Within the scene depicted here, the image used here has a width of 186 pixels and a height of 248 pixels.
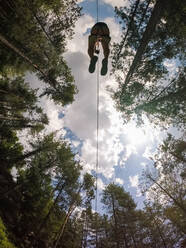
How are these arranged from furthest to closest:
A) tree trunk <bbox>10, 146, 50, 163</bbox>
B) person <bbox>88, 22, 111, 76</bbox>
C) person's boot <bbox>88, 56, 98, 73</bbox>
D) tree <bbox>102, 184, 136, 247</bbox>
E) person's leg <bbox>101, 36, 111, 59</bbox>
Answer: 1. tree <bbox>102, 184, 136, 247</bbox>
2. tree trunk <bbox>10, 146, 50, 163</bbox>
3. person's boot <bbox>88, 56, 98, 73</bbox>
4. person's leg <bbox>101, 36, 111, 59</bbox>
5. person <bbox>88, 22, 111, 76</bbox>

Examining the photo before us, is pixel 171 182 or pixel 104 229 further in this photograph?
pixel 104 229

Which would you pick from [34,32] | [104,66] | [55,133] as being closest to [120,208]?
[55,133]

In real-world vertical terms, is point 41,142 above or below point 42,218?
above

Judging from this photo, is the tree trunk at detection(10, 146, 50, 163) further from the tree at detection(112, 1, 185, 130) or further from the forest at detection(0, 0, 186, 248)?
the tree at detection(112, 1, 185, 130)

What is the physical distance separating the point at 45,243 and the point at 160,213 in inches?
454

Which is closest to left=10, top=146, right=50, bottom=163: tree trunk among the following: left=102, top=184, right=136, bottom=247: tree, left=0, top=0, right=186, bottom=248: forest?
left=0, top=0, right=186, bottom=248: forest

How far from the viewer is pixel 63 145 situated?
1578 centimetres

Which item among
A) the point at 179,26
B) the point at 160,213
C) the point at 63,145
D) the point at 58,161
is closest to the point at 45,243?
the point at 58,161

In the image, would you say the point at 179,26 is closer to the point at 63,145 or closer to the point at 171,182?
the point at 171,182

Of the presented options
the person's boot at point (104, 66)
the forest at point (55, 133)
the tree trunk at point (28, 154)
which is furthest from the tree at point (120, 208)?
the person's boot at point (104, 66)

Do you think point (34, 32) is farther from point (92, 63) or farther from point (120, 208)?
point (120, 208)

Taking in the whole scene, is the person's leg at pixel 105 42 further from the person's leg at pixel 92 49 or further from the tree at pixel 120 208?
the tree at pixel 120 208

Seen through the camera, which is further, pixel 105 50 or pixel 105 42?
pixel 105 50

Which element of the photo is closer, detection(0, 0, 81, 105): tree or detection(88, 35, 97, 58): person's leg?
detection(88, 35, 97, 58): person's leg
